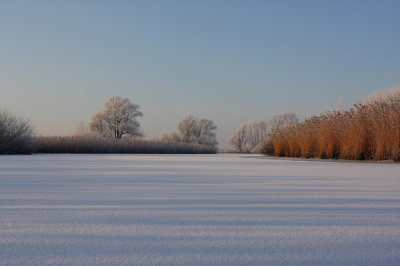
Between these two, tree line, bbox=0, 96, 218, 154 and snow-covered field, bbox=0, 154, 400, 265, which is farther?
tree line, bbox=0, 96, 218, 154

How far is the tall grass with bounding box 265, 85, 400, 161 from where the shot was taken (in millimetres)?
6062

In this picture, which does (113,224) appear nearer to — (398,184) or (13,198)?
(13,198)

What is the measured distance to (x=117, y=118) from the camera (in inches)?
1104

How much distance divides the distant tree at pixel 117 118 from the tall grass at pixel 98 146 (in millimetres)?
11236

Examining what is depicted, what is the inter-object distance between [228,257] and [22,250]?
66 centimetres

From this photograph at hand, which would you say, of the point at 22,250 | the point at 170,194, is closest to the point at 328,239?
the point at 22,250

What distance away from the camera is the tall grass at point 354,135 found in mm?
6062

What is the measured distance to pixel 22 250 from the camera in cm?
103

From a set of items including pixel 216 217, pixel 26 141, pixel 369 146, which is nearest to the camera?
pixel 216 217

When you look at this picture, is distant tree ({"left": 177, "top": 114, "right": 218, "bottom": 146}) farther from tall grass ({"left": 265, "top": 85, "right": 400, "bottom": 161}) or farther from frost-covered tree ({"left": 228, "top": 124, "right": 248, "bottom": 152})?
tall grass ({"left": 265, "top": 85, "right": 400, "bottom": 161})

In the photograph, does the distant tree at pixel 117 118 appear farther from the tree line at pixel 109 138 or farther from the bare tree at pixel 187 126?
the bare tree at pixel 187 126

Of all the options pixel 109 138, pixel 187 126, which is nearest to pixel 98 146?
pixel 109 138

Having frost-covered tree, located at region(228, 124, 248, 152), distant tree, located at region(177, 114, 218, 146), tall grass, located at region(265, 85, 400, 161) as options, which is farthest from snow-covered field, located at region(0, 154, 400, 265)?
frost-covered tree, located at region(228, 124, 248, 152)

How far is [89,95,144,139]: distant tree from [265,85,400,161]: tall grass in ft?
68.2
